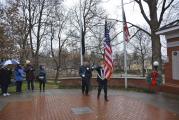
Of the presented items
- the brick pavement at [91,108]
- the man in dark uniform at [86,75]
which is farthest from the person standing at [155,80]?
the man in dark uniform at [86,75]

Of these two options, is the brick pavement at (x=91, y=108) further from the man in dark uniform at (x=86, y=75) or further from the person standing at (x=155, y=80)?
the person standing at (x=155, y=80)

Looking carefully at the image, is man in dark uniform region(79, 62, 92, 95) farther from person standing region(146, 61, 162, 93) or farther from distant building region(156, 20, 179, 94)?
distant building region(156, 20, 179, 94)

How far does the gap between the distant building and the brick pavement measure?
3.54 meters

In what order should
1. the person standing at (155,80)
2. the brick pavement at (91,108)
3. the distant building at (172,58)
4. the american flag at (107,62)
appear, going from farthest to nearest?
the person standing at (155,80), the distant building at (172,58), the american flag at (107,62), the brick pavement at (91,108)

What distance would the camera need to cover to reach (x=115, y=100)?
1672 centimetres

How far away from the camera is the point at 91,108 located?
554 inches

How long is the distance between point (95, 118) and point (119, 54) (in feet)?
217

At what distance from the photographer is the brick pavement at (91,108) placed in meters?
12.1

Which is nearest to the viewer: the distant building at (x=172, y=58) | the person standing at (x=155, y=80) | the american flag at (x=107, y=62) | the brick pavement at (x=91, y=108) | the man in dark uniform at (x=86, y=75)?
the brick pavement at (x=91, y=108)

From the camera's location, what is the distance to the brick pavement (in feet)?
39.7

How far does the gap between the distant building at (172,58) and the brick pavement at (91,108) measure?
3541mm

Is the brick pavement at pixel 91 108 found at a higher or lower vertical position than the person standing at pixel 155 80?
lower

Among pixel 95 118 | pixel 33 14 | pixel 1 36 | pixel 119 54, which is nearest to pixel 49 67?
pixel 119 54

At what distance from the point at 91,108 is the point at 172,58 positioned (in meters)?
7.54
